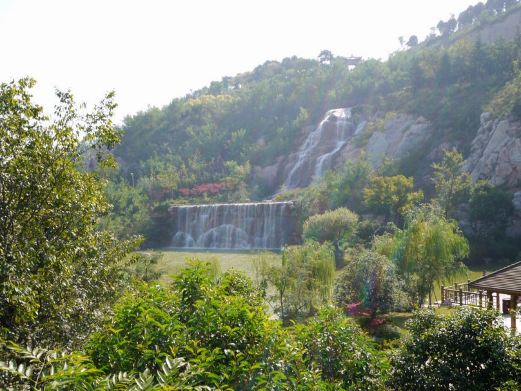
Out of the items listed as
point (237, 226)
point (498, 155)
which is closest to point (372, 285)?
point (498, 155)

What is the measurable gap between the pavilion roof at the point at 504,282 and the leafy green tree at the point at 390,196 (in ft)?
70.5

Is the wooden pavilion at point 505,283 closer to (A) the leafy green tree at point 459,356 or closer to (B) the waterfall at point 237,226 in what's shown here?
(A) the leafy green tree at point 459,356

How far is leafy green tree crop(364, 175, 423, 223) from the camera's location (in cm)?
3578

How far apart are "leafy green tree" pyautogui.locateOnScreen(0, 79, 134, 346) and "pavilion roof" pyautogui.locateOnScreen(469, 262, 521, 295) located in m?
10.6

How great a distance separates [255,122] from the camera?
256ft

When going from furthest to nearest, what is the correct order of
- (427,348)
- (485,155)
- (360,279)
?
(485,155) < (360,279) < (427,348)

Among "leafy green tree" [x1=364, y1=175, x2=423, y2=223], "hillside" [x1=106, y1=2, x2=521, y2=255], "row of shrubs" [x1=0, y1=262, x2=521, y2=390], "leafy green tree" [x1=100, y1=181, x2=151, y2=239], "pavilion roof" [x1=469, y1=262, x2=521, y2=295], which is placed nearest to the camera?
"row of shrubs" [x1=0, y1=262, x2=521, y2=390]

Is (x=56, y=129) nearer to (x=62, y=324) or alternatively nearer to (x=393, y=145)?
(x=62, y=324)

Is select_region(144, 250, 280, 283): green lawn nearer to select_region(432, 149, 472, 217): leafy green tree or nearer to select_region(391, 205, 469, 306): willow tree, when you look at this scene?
select_region(391, 205, 469, 306): willow tree

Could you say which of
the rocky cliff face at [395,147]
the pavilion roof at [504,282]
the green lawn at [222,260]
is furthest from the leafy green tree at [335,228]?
the pavilion roof at [504,282]

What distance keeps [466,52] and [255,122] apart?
33640 mm

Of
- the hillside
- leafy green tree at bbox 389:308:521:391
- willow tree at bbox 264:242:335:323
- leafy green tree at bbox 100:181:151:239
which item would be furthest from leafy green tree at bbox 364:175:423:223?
leafy green tree at bbox 389:308:521:391

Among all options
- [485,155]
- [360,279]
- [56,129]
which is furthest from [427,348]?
[485,155]

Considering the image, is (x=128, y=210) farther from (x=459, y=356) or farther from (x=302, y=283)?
(x=459, y=356)
